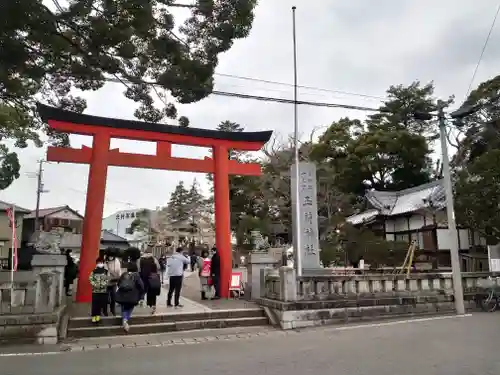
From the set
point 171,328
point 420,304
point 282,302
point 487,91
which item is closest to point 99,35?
point 171,328

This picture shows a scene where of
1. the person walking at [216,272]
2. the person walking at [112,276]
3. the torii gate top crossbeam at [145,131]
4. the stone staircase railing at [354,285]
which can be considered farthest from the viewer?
the person walking at [216,272]

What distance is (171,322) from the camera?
10.4 m

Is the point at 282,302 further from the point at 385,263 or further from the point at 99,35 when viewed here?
the point at 385,263

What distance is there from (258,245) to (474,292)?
685 centimetres

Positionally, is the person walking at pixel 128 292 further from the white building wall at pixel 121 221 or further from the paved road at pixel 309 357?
the white building wall at pixel 121 221

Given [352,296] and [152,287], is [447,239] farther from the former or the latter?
[152,287]

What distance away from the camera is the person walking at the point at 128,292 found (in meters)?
9.56

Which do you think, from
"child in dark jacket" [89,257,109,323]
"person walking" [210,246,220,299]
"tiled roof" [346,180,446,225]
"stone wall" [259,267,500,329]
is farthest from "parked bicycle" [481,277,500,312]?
"tiled roof" [346,180,446,225]

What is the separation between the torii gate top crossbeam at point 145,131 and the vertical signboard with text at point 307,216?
9.59 ft

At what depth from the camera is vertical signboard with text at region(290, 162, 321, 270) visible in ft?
45.4

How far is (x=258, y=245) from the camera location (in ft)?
45.3

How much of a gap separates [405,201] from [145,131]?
23.6 meters

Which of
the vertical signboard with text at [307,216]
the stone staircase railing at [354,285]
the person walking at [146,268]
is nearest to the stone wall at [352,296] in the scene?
the stone staircase railing at [354,285]

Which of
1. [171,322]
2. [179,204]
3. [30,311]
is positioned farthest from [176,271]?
[179,204]
